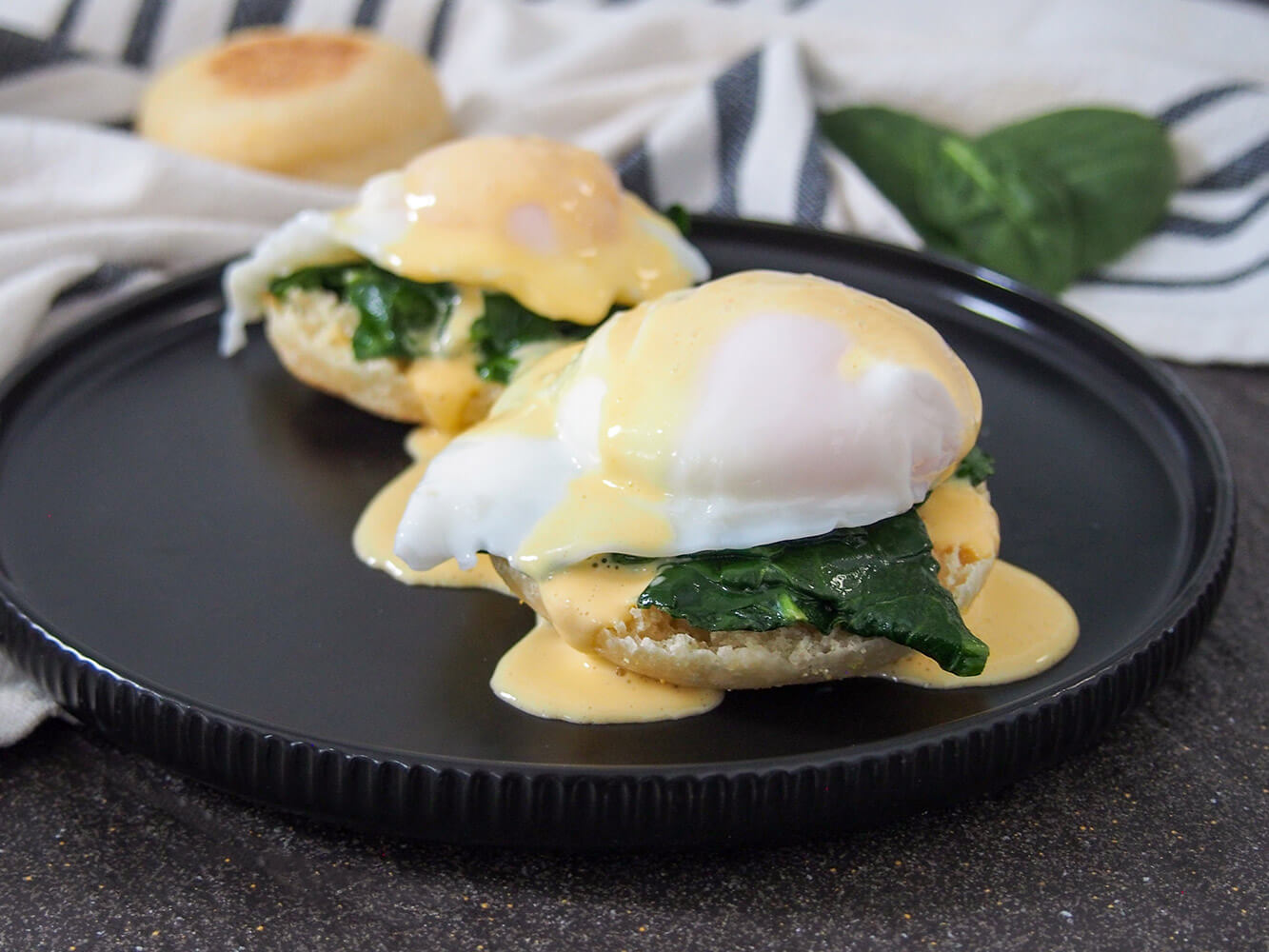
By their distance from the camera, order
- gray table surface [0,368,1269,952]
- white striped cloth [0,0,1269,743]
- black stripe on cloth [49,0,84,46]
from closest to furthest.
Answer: gray table surface [0,368,1269,952]
white striped cloth [0,0,1269,743]
black stripe on cloth [49,0,84,46]

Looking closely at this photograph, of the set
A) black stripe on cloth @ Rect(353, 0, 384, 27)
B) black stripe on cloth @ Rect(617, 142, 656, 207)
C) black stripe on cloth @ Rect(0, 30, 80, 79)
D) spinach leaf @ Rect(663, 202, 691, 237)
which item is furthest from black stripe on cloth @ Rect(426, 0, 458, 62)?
spinach leaf @ Rect(663, 202, 691, 237)

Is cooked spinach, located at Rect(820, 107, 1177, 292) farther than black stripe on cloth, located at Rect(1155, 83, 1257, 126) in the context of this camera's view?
No

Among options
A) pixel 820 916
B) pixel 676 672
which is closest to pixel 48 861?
pixel 676 672

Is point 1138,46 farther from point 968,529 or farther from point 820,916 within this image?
point 820,916

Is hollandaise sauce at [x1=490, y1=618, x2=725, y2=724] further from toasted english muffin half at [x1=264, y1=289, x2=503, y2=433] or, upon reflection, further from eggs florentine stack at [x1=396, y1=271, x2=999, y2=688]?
toasted english muffin half at [x1=264, y1=289, x2=503, y2=433]

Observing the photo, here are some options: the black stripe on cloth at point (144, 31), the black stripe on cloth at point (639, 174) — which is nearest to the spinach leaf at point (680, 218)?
the black stripe on cloth at point (639, 174)

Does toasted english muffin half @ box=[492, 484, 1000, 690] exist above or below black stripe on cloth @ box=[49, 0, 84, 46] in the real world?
above

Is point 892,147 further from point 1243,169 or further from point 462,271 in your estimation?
point 462,271
